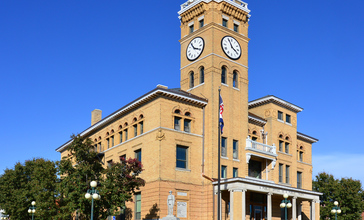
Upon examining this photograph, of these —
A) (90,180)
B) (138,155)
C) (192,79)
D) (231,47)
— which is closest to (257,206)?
(138,155)

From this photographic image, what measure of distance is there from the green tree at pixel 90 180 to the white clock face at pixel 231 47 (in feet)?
56.9

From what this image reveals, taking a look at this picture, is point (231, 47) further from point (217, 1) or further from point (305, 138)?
point (305, 138)

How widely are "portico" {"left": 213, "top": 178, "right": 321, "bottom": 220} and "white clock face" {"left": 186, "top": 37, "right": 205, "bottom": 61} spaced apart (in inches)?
597

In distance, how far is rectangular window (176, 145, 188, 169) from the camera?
45.6m

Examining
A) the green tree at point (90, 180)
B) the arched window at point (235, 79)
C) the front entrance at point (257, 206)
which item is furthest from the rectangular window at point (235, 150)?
the green tree at point (90, 180)

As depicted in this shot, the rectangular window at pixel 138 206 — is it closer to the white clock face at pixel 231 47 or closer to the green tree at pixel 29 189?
the green tree at pixel 29 189

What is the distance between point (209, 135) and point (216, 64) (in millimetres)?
7947

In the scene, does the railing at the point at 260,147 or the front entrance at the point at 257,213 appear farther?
the railing at the point at 260,147

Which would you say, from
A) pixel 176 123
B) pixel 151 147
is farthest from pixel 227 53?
pixel 151 147

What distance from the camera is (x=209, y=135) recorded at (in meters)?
47.0

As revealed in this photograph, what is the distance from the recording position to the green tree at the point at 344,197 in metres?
66.4

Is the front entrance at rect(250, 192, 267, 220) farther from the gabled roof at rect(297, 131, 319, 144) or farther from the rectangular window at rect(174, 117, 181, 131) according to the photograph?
the gabled roof at rect(297, 131, 319, 144)

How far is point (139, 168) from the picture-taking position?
41.6 meters

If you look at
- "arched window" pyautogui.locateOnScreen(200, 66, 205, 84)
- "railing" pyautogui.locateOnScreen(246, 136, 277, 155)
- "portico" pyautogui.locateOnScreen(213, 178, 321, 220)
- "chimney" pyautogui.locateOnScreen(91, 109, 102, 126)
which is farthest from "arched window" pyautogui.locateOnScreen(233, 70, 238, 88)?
"chimney" pyautogui.locateOnScreen(91, 109, 102, 126)
